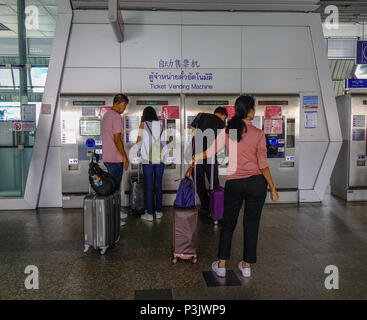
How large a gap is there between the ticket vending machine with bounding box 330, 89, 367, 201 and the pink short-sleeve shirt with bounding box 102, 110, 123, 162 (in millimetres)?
4801

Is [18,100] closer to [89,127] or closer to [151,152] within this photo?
[89,127]

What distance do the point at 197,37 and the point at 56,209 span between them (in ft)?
13.2

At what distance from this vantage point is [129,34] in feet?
19.7

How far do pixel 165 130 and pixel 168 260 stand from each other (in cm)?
302

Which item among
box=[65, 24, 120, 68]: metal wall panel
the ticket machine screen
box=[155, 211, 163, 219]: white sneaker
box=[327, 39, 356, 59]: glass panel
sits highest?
box=[327, 39, 356, 59]: glass panel

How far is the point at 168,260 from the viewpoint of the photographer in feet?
11.7

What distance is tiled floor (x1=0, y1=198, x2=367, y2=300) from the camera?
288 cm

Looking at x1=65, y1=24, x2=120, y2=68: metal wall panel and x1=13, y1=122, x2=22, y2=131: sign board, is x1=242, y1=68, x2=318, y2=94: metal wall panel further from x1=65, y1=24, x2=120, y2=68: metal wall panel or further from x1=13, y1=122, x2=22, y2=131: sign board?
x1=13, y1=122, x2=22, y2=131: sign board

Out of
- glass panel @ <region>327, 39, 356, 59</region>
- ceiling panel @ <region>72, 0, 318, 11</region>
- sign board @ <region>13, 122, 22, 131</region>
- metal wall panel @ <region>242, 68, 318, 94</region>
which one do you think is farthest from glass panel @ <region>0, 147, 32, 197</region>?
glass panel @ <region>327, 39, 356, 59</region>

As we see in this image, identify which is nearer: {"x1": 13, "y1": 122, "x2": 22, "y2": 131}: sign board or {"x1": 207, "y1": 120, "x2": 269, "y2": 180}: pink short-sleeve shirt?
{"x1": 207, "y1": 120, "x2": 269, "y2": 180}: pink short-sleeve shirt

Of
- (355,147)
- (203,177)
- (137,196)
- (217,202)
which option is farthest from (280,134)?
(137,196)

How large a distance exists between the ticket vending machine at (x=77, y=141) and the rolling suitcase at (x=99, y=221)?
242cm

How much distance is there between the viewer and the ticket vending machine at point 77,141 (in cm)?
601
